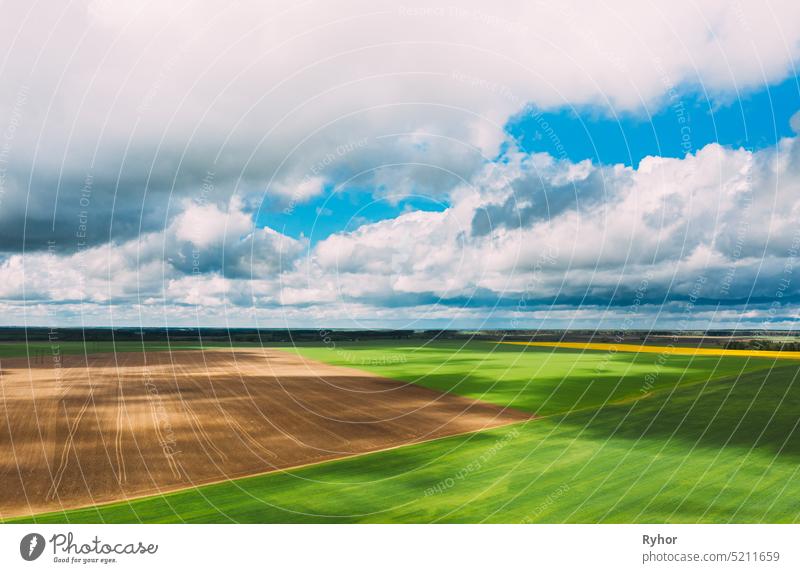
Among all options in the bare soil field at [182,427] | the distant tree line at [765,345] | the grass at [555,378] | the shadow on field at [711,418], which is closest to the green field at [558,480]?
the shadow on field at [711,418]

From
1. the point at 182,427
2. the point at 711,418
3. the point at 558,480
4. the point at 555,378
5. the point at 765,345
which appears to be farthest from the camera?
the point at 765,345

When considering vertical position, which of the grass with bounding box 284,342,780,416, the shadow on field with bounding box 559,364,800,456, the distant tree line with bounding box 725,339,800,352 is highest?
the distant tree line with bounding box 725,339,800,352

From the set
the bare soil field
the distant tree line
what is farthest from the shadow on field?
the distant tree line

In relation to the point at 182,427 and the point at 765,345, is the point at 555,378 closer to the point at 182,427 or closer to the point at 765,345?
the point at 182,427

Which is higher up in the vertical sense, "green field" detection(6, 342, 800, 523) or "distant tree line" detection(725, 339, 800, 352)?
"distant tree line" detection(725, 339, 800, 352)

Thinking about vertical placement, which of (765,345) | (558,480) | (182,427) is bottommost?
(558,480)

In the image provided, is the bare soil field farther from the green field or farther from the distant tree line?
the distant tree line

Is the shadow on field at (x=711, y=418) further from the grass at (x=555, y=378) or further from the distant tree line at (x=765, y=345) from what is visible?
the distant tree line at (x=765, y=345)

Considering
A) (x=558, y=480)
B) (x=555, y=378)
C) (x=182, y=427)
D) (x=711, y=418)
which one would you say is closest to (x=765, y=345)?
(x=555, y=378)

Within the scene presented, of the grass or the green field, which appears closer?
the green field

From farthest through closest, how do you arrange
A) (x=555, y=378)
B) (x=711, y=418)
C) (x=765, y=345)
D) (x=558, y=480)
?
(x=765, y=345), (x=555, y=378), (x=711, y=418), (x=558, y=480)
